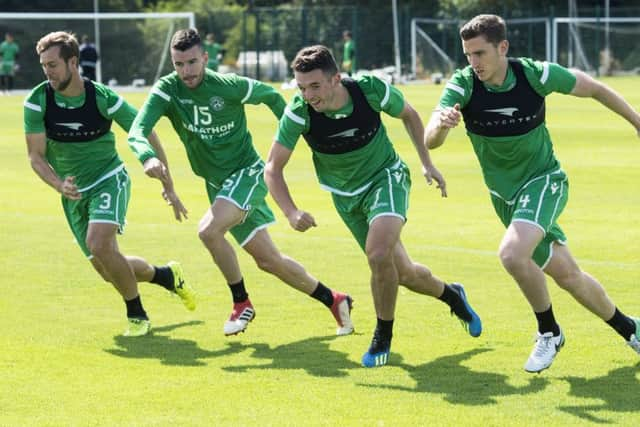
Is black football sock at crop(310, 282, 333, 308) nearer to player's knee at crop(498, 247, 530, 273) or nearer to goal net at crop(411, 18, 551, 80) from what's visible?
player's knee at crop(498, 247, 530, 273)

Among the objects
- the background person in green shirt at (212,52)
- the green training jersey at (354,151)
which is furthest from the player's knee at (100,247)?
the background person in green shirt at (212,52)

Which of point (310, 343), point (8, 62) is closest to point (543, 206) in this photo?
point (310, 343)

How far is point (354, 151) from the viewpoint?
8.09 metres

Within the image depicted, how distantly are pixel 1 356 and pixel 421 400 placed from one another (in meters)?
3.00

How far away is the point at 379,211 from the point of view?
7938mm

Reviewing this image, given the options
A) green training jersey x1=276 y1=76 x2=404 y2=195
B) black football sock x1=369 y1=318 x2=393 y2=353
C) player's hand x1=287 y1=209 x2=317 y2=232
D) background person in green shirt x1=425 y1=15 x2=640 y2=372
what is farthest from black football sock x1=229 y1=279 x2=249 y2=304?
background person in green shirt x1=425 y1=15 x2=640 y2=372

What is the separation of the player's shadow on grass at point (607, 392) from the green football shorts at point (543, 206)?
0.76m

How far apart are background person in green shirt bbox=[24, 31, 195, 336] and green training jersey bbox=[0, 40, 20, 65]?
36.6 meters

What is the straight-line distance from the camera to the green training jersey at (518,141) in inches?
300

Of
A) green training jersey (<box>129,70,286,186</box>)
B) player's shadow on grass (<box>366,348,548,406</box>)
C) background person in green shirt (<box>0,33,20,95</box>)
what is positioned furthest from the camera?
background person in green shirt (<box>0,33,20,95</box>)

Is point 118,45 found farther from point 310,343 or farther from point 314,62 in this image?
point 314,62

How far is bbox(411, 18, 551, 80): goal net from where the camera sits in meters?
53.2

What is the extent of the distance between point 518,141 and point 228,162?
2420 millimetres

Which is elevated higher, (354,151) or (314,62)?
(314,62)
